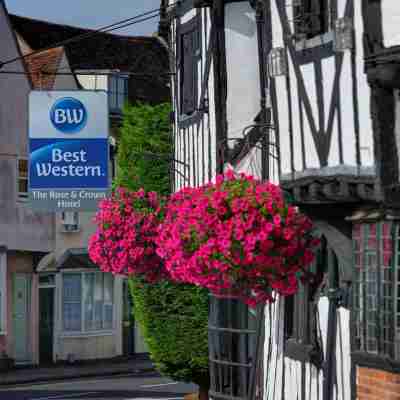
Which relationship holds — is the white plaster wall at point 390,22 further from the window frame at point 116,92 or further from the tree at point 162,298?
the window frame at point 116,92

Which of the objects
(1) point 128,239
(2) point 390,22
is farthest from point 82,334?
(2) point 390,22

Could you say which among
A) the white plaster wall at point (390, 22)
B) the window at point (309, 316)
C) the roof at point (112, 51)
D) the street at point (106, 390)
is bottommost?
the street at point (106, 390)

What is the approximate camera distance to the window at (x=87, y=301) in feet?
123

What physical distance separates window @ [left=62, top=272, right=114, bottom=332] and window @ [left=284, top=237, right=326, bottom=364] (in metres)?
23.1

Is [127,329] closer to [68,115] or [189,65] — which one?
[68,115]

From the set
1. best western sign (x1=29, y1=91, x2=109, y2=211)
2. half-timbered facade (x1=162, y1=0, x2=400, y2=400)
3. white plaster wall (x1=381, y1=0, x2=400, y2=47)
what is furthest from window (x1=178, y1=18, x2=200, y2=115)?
white plaster wall (x1=381, y1=0, x2=400, y2=47)

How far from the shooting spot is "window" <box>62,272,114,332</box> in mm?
37594

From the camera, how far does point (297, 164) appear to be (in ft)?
43.4

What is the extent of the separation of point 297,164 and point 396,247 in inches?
66.2

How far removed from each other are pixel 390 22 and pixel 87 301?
89.3ft

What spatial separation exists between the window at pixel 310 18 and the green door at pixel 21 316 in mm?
23606

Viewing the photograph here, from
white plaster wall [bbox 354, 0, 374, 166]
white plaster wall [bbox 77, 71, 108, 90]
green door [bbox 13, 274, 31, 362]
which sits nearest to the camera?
white plaster wall [bbox 354, 0, 374, 166]

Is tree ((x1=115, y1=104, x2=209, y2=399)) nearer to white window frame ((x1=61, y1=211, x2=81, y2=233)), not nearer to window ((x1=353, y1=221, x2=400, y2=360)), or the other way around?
window ((x1=353, y1=221, x2=400, y2=360))

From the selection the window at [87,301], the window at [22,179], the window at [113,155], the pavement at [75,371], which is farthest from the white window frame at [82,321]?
the window at [113,155]
